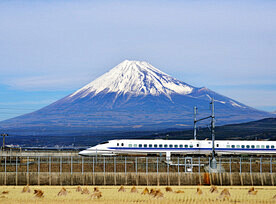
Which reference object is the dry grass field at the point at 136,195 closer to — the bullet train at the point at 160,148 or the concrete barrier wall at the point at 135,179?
the concrete barrier wall at the point at 135,179

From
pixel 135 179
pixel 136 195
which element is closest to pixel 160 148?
pixel 135 179

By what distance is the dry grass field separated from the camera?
3975cm

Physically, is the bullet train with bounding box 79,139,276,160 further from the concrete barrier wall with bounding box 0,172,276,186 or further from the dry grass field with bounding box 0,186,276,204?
the dry grass field with bounding box 0,186,276,204

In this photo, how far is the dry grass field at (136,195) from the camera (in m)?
39.8

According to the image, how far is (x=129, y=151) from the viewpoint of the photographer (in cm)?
8400

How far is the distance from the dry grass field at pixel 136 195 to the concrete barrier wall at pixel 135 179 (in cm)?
197

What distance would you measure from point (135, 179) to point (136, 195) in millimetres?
6882

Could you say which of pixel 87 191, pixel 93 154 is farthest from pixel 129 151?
pixel 87 191

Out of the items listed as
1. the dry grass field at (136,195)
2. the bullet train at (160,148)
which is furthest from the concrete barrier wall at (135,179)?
the bullet train at (160,148)

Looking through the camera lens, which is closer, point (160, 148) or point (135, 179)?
point (135, 179)

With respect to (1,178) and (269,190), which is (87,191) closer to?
(1,178)

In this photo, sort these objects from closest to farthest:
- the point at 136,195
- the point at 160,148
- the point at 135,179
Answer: the point at 136,195 < the point at 135,179 < the point at 160,148

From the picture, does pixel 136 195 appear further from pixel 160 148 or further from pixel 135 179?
pixel 160 148

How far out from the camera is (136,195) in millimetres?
42688
